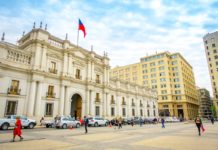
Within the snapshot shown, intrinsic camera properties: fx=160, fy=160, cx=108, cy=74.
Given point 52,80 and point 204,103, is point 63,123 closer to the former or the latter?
point 52,80

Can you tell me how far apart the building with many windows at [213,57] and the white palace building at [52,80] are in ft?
156

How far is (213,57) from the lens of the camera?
68062 millimetres

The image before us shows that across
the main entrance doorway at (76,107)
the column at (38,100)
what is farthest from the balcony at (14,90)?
the main entrance doorway at (76,107)

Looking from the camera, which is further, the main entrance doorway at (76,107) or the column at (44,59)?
the main entrance doorway at (76,107)

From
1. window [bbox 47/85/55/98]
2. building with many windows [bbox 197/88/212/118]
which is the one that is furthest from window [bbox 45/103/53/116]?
building with many windows [bbox 197/88/212/118]

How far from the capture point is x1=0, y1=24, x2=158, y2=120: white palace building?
2281cm

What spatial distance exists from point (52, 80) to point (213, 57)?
68.2 meters

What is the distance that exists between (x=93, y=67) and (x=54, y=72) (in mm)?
10000

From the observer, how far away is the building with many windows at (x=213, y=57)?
66500 millimetres

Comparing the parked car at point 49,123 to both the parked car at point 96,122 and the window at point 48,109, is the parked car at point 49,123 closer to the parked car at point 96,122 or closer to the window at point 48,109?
the window at point 48,109

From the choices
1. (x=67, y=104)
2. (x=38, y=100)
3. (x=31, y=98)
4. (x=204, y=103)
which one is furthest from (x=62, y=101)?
(x=204, y=103)

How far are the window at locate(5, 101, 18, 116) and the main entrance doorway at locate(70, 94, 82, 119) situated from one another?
1202cm

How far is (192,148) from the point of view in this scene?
25.9 ft

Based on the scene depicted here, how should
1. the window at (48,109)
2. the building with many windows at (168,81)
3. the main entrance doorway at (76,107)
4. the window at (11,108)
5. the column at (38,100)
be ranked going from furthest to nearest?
the building with many windows at (168,81), the main entrance doorway at (76,107), the window at (48,109), the column at (38,100), the window at (11,108)
